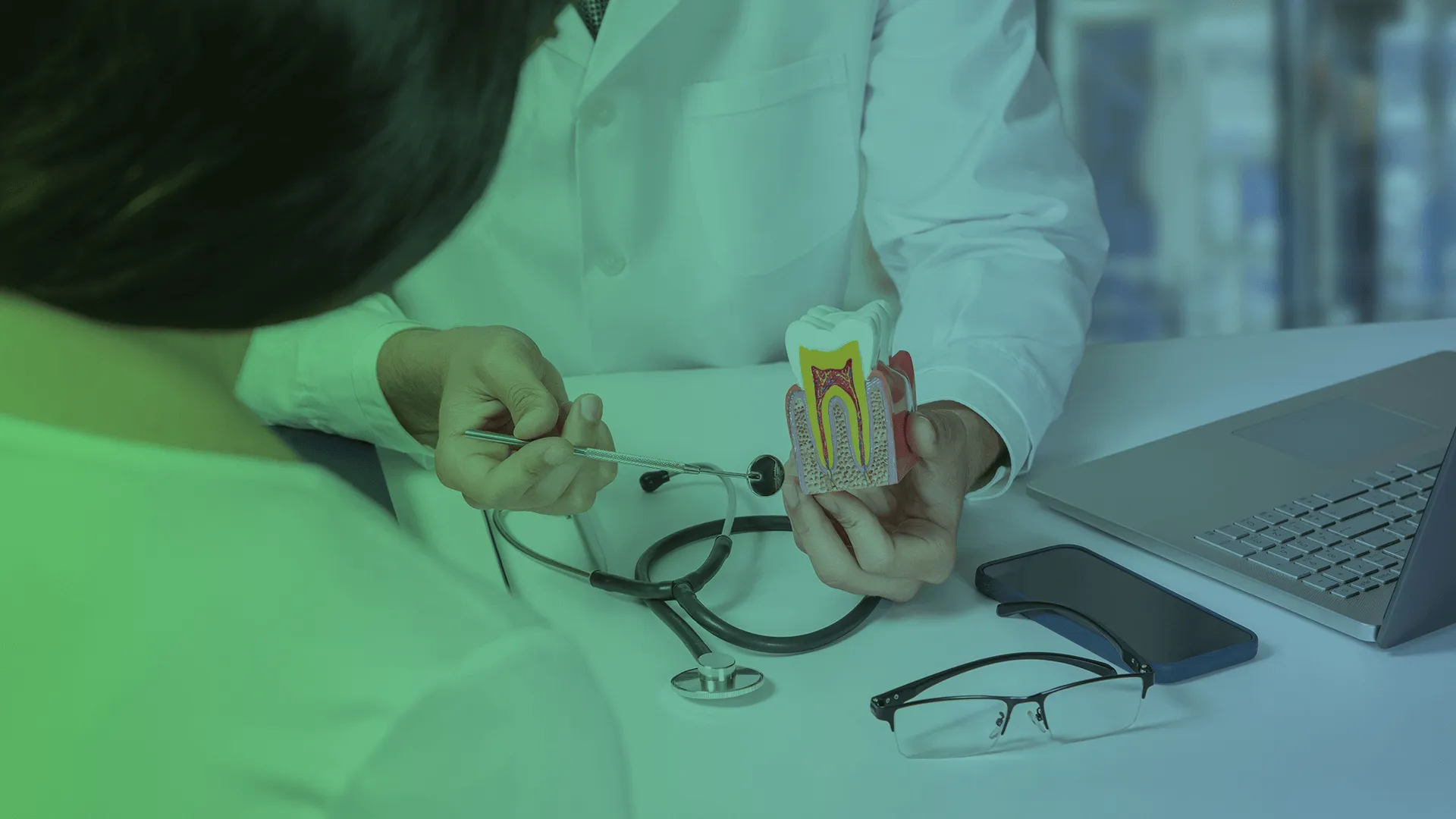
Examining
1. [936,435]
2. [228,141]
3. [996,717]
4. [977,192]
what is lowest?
[996,717]

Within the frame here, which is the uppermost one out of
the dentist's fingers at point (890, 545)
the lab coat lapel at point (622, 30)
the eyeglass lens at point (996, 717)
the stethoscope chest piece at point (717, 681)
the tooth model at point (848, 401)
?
the lab coat lapel at point (622, 30)

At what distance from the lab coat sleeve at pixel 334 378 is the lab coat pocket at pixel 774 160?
0.36 metres

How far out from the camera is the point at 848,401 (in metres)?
0.76

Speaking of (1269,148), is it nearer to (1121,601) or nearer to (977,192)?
(977,192)

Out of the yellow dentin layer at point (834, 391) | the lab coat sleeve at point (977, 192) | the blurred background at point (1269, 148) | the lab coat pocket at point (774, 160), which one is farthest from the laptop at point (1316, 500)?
the blurred background at point (1269, 148)

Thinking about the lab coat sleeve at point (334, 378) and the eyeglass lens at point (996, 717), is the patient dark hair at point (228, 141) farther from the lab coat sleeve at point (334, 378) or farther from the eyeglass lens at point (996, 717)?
the lab coat sleeve at point (334, 378)

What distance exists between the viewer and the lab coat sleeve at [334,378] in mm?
1064

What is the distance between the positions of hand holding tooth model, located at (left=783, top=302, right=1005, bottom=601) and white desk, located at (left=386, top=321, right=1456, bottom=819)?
4cm

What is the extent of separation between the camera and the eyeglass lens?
0.66m

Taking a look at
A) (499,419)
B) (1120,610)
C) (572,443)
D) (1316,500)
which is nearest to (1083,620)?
(1120,610)

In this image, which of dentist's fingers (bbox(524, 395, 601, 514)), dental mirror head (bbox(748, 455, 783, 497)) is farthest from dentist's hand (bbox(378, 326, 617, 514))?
dental mirror head (bbox(748, 455, 783, 497))

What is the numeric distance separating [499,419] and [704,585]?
24 centimetres

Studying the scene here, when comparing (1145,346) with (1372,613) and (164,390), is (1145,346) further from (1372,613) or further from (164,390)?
(164,390)

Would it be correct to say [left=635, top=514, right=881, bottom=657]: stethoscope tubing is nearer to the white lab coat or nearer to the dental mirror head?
the dental mirror head
